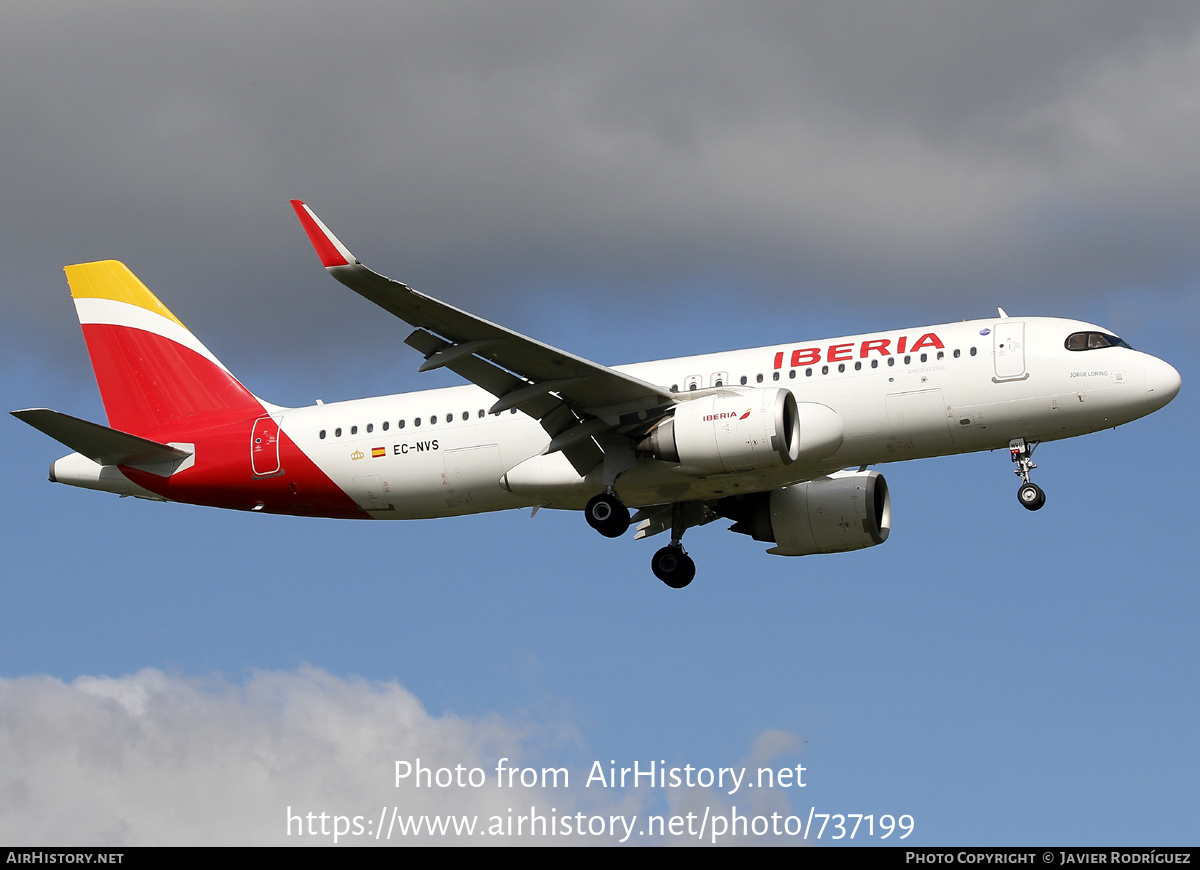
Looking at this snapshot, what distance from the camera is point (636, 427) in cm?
3269

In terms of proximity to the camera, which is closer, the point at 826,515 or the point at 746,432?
the point at 746,432

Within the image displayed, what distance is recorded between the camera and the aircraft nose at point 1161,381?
31.7m

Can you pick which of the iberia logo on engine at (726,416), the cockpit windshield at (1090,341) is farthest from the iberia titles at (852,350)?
the cockpit windshield at (1090,341)

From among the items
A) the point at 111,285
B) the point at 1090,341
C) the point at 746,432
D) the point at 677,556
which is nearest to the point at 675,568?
the point at 677,556

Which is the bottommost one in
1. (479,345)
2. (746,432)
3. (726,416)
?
(746,432)

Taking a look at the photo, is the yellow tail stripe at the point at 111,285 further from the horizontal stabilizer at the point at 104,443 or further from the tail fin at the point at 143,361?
the horizontal stabilizer at the point at 104,443

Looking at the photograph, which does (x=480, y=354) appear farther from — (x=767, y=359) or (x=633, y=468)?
(x=767, y=359)

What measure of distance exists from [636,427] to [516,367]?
10.2 feet

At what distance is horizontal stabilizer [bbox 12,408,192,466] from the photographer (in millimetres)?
34469

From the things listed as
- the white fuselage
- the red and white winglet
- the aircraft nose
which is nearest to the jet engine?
the white fuselage

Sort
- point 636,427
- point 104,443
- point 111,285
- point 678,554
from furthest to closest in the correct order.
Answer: point 111,285 → point 678,554 → point 104,443 → point 636,427

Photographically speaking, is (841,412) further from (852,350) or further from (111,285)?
(111,285)

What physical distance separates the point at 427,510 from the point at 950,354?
1292 centimetres

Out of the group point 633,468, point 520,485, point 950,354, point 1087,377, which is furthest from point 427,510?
point 1087,377
